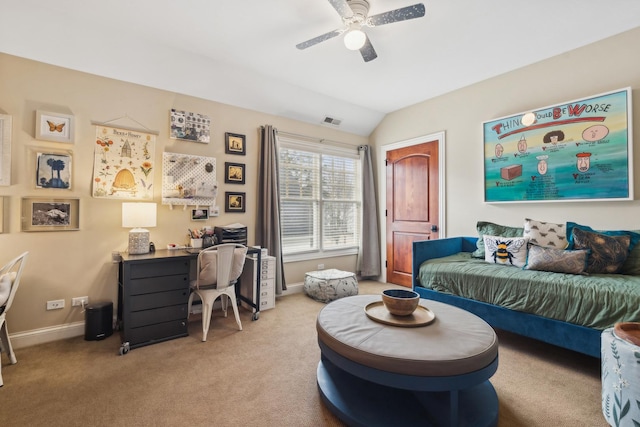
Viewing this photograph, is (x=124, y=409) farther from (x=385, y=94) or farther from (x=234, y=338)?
(x=385, y=94)

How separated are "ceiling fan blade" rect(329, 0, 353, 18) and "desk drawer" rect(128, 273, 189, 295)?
249 centimetres

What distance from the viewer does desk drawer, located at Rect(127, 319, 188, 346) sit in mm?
2418

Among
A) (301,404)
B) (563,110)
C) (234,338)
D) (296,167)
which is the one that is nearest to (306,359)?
(301,404)

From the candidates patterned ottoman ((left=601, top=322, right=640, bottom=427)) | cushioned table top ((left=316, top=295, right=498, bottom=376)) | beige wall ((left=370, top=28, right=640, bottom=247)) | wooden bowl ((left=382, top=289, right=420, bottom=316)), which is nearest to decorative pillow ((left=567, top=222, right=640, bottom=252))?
beige wall ((left=370, top=28, right=640, bottom=247))

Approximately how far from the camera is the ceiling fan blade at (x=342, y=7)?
1.98 metres

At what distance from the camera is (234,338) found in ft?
8.66

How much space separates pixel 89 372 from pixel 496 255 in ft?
11.8

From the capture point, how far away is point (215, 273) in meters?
2.63

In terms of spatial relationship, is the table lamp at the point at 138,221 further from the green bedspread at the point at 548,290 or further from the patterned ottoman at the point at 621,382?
the patterned ottoman at the point at 621,382

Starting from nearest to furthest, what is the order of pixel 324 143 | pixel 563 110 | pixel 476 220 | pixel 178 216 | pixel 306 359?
pixel 306 359
pixel 563 110
pixel 178 216
pixel 476 220
pixel 324 143

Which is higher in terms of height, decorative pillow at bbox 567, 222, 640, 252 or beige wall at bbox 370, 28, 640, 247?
beige wall at bbox 370, 28, 640, 247

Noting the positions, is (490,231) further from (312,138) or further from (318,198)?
(312,138)

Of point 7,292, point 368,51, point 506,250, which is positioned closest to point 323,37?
point 368,51

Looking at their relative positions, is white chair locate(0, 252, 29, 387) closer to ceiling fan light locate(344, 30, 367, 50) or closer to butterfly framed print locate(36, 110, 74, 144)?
butterfly framed print locate(36, 110, 74, 144)
